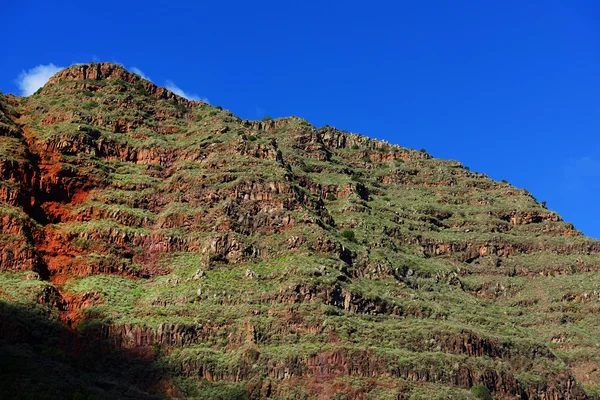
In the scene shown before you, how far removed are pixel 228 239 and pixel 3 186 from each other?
26.9 metres

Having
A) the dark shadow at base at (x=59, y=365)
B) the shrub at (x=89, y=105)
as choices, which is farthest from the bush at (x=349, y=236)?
the shrub at (x=89, y=105)

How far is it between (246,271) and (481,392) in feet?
92.8

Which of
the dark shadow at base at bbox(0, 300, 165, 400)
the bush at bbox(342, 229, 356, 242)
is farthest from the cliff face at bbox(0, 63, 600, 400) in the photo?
the bush at bbox(342, 229, 356, 242)

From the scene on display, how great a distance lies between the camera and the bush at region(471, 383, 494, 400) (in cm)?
6940

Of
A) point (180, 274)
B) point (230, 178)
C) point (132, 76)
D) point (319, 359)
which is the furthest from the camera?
point (132, 76)

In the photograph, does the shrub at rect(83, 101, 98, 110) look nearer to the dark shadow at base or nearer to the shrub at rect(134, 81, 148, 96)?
the shrub at rect(134, 81, 148, 96)

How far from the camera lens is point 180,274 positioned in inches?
3191

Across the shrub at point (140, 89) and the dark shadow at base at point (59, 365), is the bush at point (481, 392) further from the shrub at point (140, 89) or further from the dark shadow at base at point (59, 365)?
the shrub at point (140, 89)

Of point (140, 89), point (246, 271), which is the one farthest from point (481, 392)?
point (140, 89)

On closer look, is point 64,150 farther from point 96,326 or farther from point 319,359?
point 319,359

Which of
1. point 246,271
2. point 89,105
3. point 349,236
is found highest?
point 89,105

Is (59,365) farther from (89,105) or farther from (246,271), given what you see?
(89,105)

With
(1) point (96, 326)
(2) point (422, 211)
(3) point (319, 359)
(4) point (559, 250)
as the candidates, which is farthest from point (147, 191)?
(4) point (559, 250)

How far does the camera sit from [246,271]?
79.4 metres
